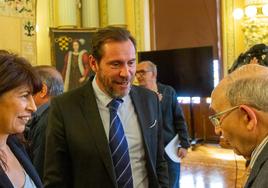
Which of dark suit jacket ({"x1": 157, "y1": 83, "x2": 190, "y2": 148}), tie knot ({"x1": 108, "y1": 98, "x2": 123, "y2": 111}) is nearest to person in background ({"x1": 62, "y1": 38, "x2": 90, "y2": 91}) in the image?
dark suit jacket ({"x1": 157, "y1": 83, "x2": 190, "y2": 148})

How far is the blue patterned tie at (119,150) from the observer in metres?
2.21

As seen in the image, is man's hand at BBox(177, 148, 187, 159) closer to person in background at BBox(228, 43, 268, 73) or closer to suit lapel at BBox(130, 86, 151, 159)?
person in background at BBox(228, 43, 268, 73)

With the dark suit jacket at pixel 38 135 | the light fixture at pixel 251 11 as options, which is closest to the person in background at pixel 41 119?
the dark suit jacket at pixel 38 135

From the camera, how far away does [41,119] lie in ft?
9.37

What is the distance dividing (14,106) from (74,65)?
6.83m

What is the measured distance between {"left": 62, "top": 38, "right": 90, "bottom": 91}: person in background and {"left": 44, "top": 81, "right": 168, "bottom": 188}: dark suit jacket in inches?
249

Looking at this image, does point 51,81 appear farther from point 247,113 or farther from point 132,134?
point 247,113

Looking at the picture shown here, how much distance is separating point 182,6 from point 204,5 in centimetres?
55

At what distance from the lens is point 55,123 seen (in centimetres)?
221

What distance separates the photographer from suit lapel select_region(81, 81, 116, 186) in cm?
216

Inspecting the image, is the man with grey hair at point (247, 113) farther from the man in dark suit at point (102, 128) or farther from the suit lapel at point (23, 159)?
the suit lapel at point (23, 159)

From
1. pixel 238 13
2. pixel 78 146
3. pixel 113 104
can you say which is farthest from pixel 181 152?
pixel 238 13

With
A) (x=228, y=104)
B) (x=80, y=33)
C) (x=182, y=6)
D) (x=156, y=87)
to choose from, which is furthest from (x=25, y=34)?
(x=228, y=104)

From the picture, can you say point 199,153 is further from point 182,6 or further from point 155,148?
point 155,148
